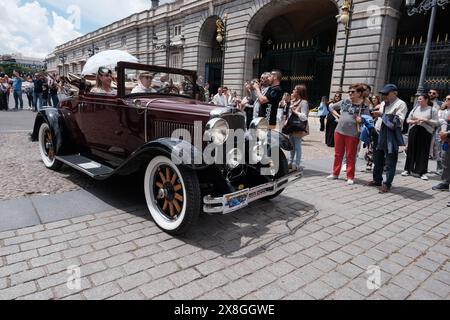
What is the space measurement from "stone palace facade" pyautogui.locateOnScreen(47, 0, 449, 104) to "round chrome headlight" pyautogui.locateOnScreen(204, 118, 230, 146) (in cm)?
1304

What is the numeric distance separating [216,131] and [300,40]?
Answer: 2413cm

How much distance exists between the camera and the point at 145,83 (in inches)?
175

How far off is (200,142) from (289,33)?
2400cm

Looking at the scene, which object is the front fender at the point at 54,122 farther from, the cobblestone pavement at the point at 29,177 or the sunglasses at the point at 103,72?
the sunglasses at the point at 103,72

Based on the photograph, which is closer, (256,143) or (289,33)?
(256,143)

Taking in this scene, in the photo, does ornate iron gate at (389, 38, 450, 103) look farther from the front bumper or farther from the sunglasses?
the sunglasses

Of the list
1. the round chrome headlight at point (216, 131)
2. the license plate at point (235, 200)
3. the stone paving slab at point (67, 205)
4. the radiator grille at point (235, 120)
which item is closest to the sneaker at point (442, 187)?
the radiator grille at point (235, 120)

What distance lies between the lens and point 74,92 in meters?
5.23

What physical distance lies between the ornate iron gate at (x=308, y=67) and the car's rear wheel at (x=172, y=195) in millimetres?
15164
